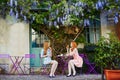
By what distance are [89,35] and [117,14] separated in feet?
5.59

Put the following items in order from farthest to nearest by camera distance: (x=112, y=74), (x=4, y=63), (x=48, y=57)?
(x=4, y=63) → (x=48, y=57) → (x=112, y=74)

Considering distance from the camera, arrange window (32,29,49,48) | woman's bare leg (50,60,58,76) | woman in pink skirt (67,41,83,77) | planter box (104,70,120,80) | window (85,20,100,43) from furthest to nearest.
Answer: window (85,20,100,43), window (32,29,49,48), woman in pink skirt (67,41,83,77), woman's bare leg (50,60,58,76), planter box (104,70,120,80)

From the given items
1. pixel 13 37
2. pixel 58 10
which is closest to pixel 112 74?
pixel 58 10

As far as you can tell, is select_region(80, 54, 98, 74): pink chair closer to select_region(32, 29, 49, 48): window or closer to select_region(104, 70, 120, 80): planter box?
select_region(32, 29, 49, 48): window

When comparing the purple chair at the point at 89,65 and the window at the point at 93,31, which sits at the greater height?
the window at the point at 93,31

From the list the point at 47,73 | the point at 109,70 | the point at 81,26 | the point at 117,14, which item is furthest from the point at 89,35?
the point at 109,70

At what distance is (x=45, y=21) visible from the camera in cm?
1473

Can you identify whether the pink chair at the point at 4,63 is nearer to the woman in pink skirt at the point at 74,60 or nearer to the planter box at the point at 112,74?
the woman in pink skirt at the point at 74,60

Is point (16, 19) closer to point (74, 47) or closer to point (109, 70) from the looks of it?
point (74, 47)

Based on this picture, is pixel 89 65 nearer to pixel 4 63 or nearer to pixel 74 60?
pixel 74 60

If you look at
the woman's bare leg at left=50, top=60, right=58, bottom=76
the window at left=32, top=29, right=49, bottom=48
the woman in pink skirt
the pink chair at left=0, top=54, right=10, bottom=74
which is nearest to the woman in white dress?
the woman's bare leg at left=50, top=60, right=58, bottom=76

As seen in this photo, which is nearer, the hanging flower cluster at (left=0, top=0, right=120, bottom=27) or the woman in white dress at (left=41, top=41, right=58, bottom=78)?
the woman in white dress at (left=41, top=41, right=58, bottom=78)

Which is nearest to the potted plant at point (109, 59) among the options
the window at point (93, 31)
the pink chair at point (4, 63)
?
the window at point (93, 31)

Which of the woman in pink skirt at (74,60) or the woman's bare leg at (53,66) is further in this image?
the woman in pink skirt at (74,60)
